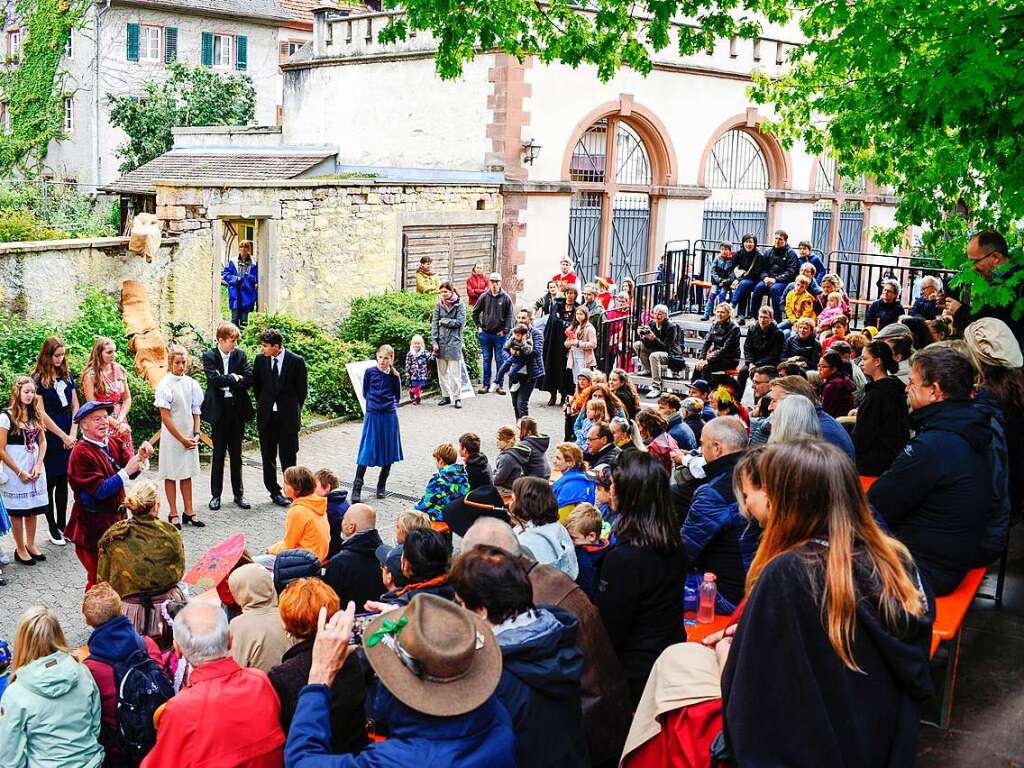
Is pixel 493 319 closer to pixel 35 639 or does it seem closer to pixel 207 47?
pixel 35 639

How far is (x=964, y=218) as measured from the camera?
11203 millimetres

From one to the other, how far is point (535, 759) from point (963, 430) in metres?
2.69

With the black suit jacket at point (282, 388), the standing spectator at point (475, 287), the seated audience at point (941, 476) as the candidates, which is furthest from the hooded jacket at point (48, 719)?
the standing spectator at point (475, 287)

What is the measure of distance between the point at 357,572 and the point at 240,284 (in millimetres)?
12268

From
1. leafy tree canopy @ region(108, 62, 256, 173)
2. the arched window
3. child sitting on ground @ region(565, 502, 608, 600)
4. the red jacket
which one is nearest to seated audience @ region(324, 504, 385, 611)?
child sitting on ground @ region(565, 502, 608, 600)

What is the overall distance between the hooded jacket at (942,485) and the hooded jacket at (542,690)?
6.76 ft

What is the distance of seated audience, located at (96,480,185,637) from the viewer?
21.2 ft

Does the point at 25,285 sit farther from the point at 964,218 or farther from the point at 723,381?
the point at 964,218

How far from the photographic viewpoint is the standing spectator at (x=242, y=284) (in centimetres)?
1769

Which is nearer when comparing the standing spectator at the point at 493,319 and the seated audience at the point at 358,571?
the seated audience at the point at 358,571

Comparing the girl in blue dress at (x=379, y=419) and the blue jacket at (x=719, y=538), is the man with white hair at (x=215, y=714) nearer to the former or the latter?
the blue jacket at (x=719, y=538)

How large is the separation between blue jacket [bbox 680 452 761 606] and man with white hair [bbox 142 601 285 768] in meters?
2.49

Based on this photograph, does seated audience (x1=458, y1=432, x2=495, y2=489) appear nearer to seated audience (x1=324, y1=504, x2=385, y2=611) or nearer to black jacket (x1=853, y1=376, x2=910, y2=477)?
seated audience (x1=324, y1=504, x2=385, y2=611)

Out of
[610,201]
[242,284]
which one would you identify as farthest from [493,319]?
[610,201]
